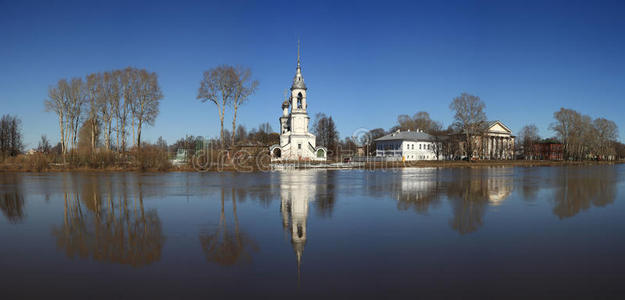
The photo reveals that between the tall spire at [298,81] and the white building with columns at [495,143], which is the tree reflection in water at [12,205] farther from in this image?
the white building with columns at [495,143]

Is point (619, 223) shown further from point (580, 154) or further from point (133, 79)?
point (580, 154)

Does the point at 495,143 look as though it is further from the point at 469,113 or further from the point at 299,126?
the point at 299,126

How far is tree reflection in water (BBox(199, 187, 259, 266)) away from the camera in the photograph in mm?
7031

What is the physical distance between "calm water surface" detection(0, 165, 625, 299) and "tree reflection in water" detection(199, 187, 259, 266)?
0.10ft

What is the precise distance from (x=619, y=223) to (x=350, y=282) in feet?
31.5

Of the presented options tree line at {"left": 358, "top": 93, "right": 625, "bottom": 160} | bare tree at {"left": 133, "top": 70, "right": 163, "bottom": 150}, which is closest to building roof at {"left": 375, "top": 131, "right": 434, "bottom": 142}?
tree line at {"left": 358, "top": 93, "right": 625, "bottom": 160}

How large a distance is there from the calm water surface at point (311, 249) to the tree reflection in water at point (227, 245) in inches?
1.2

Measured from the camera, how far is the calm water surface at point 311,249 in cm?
565

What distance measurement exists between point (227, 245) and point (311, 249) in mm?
1819

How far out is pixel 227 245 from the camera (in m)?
7.97

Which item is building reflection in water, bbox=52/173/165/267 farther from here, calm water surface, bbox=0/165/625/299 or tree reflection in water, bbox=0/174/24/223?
tree reflection in water, bbox=0/174/24/223

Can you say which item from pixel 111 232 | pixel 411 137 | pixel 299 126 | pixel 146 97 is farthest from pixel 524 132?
pixel 111 232

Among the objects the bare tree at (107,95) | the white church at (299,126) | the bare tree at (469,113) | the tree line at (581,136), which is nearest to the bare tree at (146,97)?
the bare tree at (107,95)

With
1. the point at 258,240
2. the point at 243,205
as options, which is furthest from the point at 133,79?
the point at 258,240
